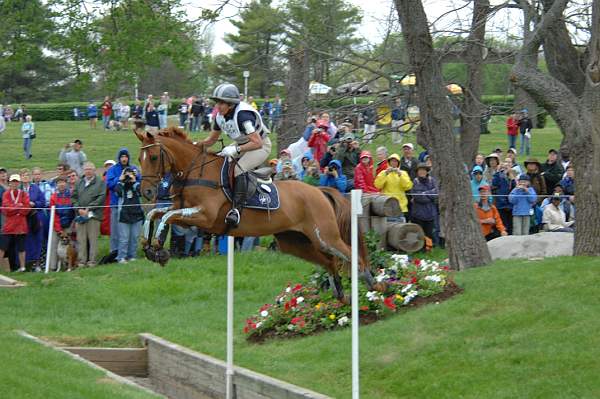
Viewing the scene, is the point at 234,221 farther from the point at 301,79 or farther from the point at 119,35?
the point at 119,35

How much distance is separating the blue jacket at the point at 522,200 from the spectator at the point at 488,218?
40cm

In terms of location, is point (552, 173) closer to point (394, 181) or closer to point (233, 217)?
point (394, 181)

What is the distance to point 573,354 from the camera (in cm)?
1055

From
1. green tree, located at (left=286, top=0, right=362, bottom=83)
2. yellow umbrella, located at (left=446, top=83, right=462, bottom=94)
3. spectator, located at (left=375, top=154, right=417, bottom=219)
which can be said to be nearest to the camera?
green tree, located at (left=286, top=0, right=362, bottom=83)

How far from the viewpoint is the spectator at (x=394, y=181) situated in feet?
65.0

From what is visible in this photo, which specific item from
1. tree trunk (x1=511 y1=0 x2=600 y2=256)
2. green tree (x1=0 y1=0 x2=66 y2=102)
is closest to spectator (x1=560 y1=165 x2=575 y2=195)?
tree trunk (x1=511 y1=0 x2=600 y2=256)

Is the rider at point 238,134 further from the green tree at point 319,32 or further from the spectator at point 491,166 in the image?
the spectator at point 491,166

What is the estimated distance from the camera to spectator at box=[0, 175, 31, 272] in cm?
1986

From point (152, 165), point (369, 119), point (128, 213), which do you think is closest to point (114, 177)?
point (128, 213)

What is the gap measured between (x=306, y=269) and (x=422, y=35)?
5654 millimetres

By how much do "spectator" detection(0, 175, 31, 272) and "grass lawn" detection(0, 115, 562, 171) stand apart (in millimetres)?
11921

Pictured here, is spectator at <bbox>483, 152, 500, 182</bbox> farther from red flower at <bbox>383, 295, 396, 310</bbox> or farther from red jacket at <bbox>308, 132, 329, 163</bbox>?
red flower at <bbox>383, 295, 396, 310</bbox>

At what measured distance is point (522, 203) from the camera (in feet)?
65.2

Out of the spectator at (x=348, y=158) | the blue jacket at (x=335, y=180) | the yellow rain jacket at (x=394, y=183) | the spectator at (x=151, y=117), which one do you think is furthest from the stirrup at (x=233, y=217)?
the spectator at (x=151, y=117)
